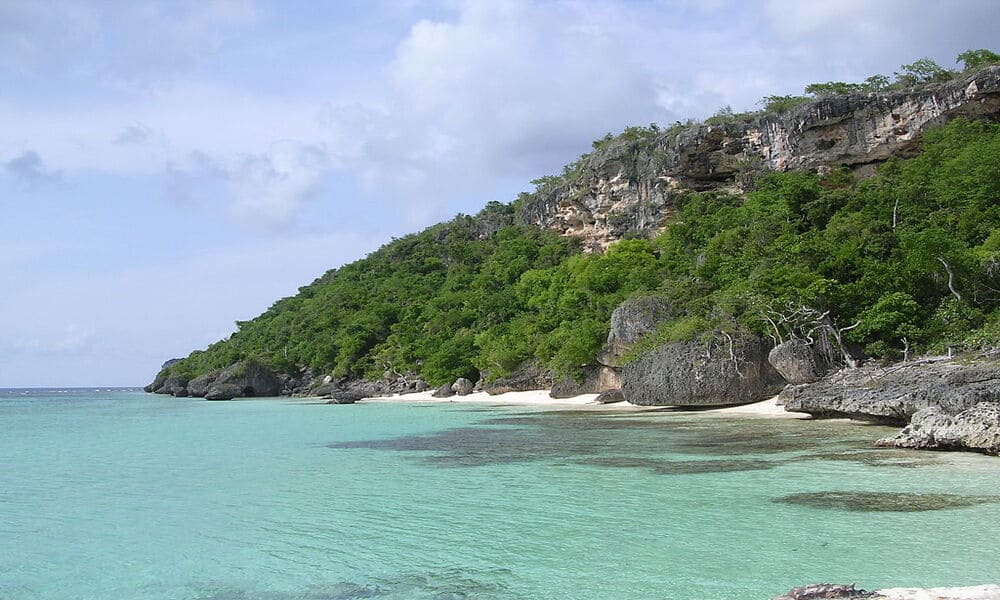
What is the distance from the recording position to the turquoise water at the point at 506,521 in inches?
215

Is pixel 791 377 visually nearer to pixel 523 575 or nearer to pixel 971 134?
pixel 523 575

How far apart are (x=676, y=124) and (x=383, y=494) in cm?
3788

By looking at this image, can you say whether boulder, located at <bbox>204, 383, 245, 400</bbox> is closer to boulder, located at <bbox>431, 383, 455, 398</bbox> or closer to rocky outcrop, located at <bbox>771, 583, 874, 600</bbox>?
boulder, located at <bbox>431, 383, 455, 398</bbox>

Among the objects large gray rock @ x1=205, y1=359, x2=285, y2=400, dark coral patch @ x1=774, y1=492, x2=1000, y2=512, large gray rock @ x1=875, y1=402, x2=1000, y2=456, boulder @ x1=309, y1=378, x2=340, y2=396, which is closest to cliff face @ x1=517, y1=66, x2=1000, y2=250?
boulder @ x1=309, y1=378, x2=340, y2=396

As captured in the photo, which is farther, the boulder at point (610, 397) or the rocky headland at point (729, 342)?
the boulder at point (610, 397)

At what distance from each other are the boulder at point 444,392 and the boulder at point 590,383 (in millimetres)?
9389

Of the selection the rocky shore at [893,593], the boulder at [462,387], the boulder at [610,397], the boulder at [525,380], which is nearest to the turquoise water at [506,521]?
the rocky shore at [893,593]

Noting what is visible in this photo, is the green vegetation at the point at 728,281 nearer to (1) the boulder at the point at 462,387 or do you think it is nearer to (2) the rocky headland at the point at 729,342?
(2) the rocky headland at the point at 729,342

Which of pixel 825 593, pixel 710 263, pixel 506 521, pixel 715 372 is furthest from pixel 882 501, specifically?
pixel 710 263

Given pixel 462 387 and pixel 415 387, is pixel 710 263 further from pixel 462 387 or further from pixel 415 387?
pixel 415 387

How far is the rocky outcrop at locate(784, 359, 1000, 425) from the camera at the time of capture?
12.2 m

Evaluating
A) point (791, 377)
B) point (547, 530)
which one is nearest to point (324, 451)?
point (547, 530)

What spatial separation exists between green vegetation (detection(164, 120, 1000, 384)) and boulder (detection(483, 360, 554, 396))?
57cm

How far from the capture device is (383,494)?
9.35 metres
